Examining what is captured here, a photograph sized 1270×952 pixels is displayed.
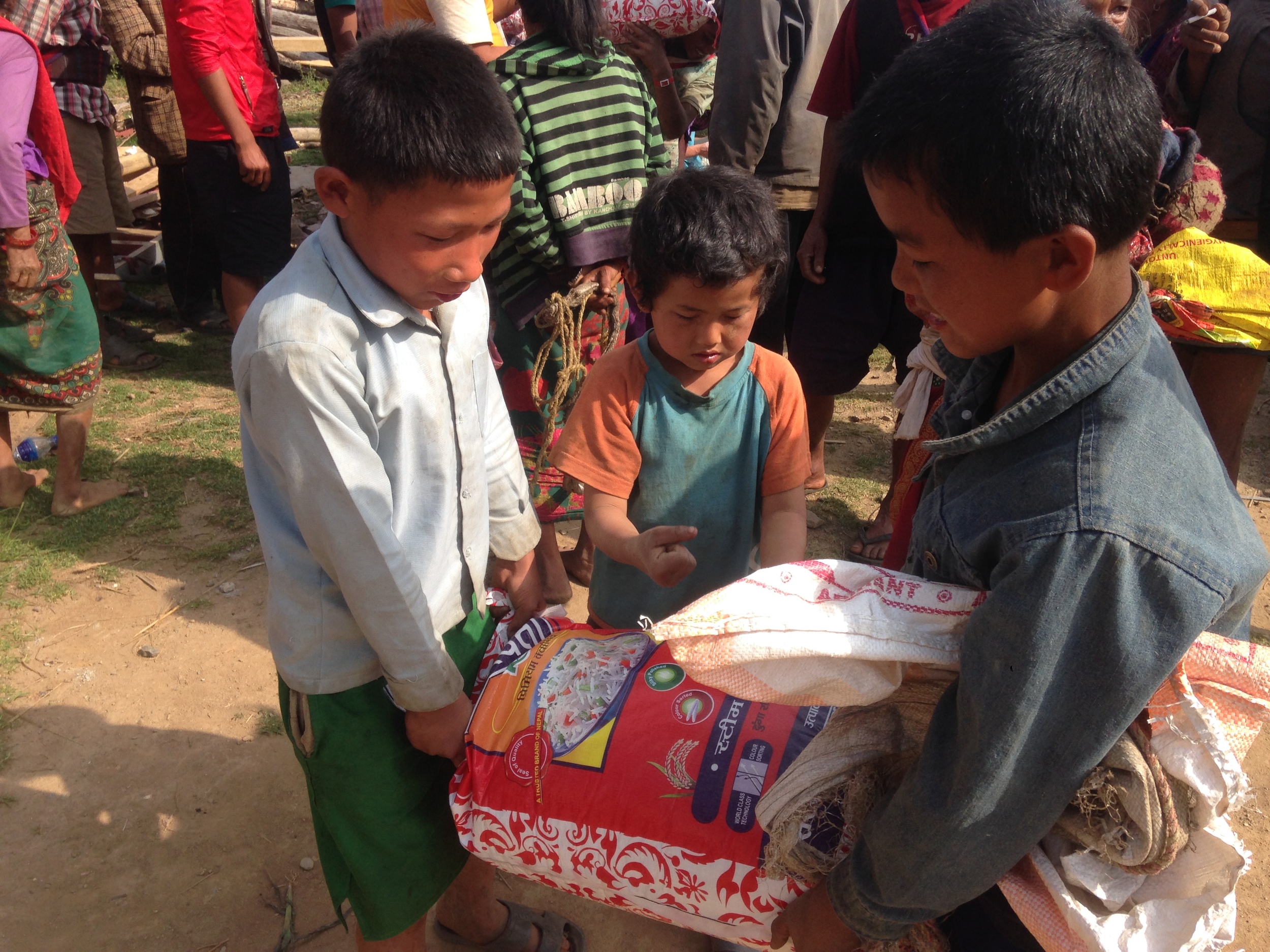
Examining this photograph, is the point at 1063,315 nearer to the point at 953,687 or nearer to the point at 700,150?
the point at 953,687

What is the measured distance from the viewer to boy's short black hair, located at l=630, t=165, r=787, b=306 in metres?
1.86

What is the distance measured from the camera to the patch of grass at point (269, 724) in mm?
2844

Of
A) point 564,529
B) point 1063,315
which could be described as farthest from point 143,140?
point 1063,315

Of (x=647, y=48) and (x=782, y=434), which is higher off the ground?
(x=647, y=48)

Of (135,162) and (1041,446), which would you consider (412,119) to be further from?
(135,162)

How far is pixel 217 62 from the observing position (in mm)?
4164

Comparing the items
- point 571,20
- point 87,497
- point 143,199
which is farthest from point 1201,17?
point 143,199

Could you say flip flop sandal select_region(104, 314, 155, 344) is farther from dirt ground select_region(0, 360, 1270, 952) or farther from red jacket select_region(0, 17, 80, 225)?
dirt ground select_region(0, 360, 1270, 952)

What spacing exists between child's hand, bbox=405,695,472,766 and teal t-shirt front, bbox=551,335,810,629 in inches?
22.8

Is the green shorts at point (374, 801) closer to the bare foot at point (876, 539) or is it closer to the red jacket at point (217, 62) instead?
the bare foot at point (876, 539)

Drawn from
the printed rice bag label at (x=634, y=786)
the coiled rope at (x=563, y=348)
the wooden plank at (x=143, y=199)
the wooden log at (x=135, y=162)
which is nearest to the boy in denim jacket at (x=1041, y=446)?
the printed rice bag label at (x=634, y=786)

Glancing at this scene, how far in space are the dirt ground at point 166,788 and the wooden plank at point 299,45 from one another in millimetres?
8523

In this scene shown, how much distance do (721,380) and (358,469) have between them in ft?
2.90

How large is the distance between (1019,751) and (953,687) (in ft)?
0.37
